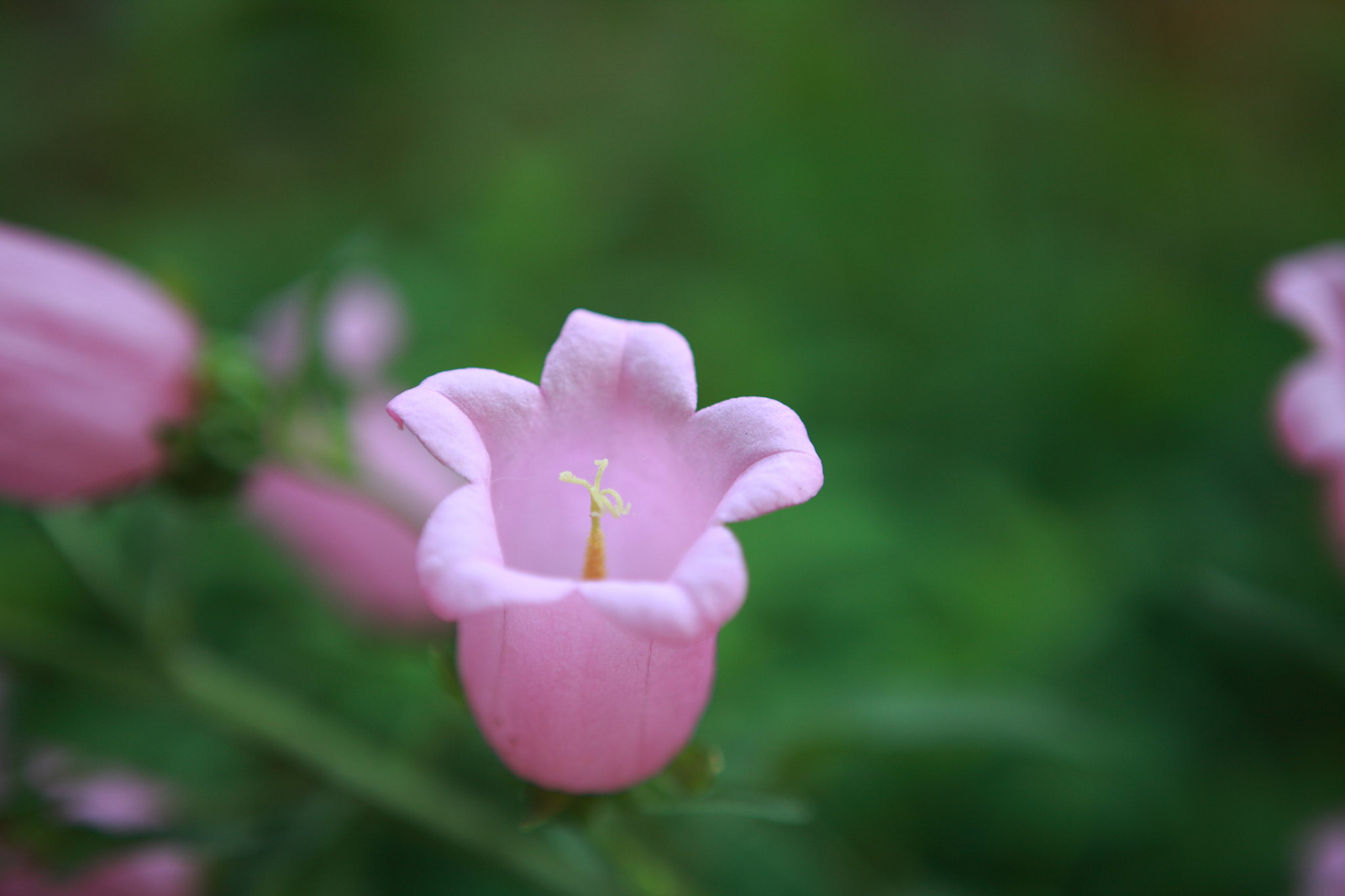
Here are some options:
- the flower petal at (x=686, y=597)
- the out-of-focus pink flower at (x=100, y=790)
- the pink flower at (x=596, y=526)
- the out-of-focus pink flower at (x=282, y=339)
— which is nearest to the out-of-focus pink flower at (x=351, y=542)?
the out-of-focus pink flower at (x=282, y=339)

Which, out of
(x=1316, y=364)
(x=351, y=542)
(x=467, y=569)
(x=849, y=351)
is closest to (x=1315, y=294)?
(x=1316, y=364)

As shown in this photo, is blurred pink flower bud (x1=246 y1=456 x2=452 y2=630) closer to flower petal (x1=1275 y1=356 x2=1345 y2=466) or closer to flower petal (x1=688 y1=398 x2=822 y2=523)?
flower petal (x1=688 y1=398 x2=822 y2=523)

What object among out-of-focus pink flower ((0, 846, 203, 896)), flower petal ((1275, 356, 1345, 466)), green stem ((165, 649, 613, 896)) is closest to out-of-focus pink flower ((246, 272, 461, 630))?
green stem ((165, 649, 613, 896))

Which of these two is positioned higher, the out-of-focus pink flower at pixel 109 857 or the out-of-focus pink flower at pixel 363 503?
the out-of-focus pink flower at pixel 363 503

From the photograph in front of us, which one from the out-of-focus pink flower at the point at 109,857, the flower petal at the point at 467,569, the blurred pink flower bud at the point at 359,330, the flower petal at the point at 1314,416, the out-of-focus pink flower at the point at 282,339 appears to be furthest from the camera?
the blurred pink flower bud at the point at 359,330

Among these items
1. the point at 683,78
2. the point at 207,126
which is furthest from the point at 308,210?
the point at 683,78

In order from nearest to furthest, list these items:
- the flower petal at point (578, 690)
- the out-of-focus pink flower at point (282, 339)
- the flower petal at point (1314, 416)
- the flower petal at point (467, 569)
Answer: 1. the flower petal at point (467, 569)
2. the flower petal at point (578, 690)
3. the flower petal at point (1314, 416)
4. the out-of-focus pink flower at point (282, 339)

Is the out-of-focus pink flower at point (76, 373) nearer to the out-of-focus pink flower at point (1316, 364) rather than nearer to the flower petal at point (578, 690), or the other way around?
the flower petal at point (578, 690)
